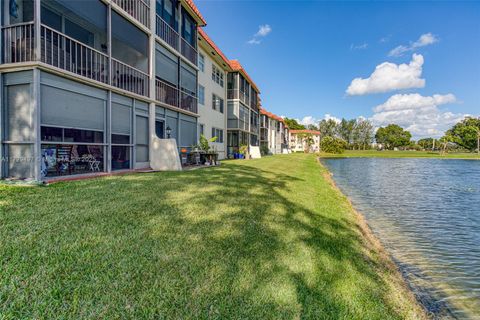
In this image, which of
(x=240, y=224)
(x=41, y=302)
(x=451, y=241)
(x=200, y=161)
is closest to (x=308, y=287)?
(x=240, y=224)

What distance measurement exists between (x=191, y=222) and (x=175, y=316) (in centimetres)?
213

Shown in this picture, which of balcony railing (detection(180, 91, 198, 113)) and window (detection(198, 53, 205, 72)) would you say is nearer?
balcony railing (detection(180, 91, 198, 113))

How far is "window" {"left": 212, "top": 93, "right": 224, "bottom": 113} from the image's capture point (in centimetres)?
2108

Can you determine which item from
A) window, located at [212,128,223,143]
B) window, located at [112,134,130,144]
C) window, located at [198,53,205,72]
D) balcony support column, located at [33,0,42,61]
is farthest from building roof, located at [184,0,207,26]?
balcony support column, located at [33,0,42,61]

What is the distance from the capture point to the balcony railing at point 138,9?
9828mm

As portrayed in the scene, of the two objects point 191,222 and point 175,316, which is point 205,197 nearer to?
point 191,222

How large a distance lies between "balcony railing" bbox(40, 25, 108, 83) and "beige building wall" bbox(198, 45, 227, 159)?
28.7ft

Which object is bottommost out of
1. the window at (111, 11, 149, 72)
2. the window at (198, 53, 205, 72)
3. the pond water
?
the pond water

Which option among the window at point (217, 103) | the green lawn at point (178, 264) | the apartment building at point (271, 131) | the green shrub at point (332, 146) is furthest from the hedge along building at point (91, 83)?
the green shrub at point (332, 146)

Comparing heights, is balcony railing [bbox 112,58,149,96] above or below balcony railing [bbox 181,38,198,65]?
below

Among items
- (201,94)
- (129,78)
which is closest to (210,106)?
(201,94)

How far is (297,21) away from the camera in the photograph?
76.6 feet

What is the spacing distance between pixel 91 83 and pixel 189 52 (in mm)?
8155

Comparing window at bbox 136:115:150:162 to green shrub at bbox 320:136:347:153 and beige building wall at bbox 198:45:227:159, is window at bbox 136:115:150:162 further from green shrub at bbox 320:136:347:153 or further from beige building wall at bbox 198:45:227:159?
green shrub at bbox 320:136:347:153
